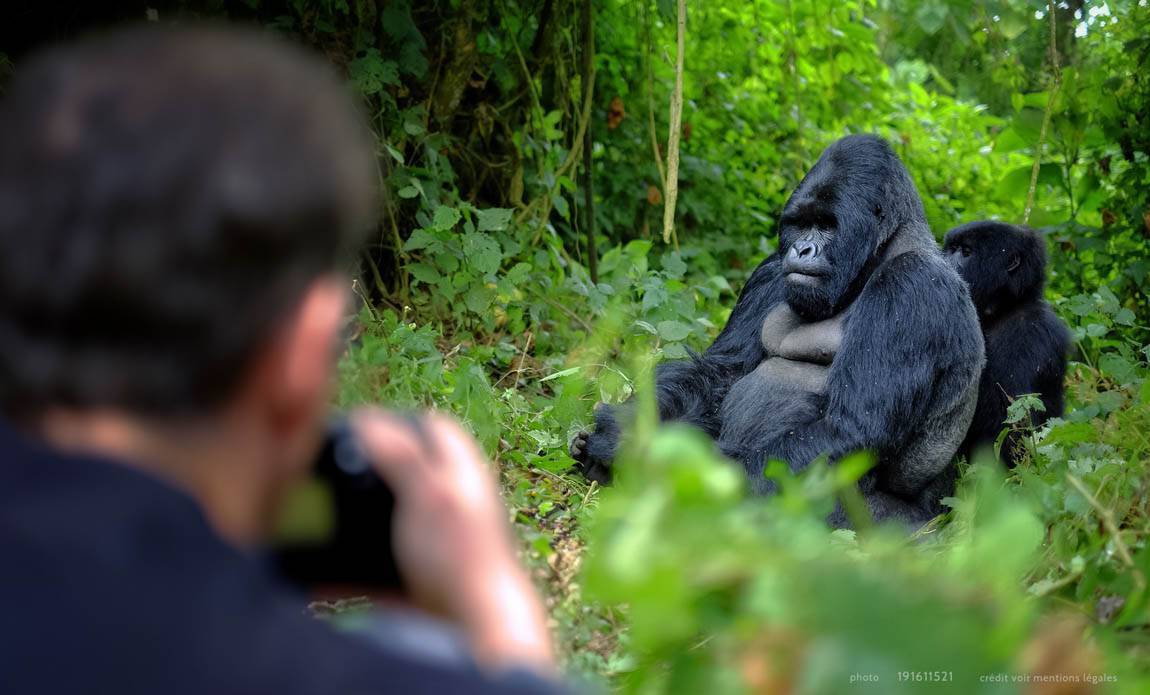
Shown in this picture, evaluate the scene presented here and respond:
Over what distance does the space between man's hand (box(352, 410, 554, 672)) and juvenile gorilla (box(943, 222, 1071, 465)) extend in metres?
3.47

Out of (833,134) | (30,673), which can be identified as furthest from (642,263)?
(30,673)

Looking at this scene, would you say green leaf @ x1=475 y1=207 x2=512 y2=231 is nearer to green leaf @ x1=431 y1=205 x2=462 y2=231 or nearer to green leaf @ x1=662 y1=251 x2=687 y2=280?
green leaf @ x1=431 y1=205 x2=462 y2=231

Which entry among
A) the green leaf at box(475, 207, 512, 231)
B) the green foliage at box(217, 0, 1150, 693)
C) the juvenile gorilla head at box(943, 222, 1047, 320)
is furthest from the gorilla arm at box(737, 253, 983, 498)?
the green leaf at box(475, 207, 512, 231)

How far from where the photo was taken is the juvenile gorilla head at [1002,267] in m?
5.11

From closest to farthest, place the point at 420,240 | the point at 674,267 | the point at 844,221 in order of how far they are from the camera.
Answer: the point at 844,221, the point at 420,240, the point at 674,267

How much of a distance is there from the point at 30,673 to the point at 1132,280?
18.6ft

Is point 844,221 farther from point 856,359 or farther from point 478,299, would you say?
point 478,299

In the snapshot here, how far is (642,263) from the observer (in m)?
5.53

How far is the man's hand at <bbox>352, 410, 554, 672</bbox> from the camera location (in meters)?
1.06

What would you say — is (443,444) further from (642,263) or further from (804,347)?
(642,263)

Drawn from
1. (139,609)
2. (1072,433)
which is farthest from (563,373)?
(139,609)

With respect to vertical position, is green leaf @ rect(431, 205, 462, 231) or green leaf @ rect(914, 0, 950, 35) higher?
green leaf @ rect(914, 0, 950, 35)

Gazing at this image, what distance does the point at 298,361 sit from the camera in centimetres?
100

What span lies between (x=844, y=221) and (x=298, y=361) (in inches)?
124
